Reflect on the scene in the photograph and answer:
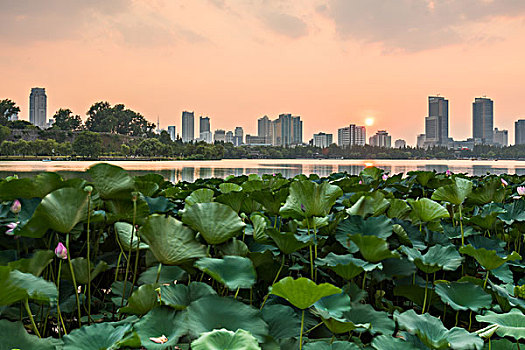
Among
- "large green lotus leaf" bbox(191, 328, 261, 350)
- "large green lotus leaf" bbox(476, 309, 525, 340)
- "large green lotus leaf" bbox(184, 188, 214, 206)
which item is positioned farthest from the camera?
"large green lotus leaf" bbox(184, 188, 214, 206)

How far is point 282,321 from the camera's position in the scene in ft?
2.94

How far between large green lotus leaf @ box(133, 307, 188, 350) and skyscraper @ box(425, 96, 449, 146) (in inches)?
5659

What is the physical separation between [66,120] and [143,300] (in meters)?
104

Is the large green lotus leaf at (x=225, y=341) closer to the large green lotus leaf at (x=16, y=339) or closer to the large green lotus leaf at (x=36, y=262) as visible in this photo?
the large green lotus leaf at (x=16, y=339)

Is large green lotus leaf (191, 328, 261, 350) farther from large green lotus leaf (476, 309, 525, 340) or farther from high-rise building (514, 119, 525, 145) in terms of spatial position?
high-rise building (514, 119, 525, 145)

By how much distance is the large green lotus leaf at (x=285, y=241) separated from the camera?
3.60ft

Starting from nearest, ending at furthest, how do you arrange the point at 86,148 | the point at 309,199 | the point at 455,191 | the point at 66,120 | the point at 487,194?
the point at 309,199
the point at 455,191
the point at 487,194
the point at 86,148
the point at 66,120

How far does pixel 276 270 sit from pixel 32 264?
645 millimetres

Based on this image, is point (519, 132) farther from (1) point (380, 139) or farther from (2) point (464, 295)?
(2) point (464, 295)

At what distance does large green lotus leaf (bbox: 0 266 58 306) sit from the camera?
0.68 meters

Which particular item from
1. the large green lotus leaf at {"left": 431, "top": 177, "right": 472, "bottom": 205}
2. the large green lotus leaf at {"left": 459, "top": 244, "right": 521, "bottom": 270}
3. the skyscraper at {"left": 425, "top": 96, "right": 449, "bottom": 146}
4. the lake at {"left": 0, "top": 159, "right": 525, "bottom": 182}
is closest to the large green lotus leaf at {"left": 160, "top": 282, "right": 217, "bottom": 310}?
the large green lotus leaf at {"left": 459, "top": 244, "right": 521, "bottom": 270}

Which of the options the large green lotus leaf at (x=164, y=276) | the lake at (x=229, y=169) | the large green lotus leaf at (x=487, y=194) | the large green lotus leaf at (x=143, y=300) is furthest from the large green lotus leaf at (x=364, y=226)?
the lake at (x=229, y=169)

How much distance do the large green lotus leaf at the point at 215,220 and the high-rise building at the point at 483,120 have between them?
149 m

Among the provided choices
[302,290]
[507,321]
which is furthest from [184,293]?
[507,321]
